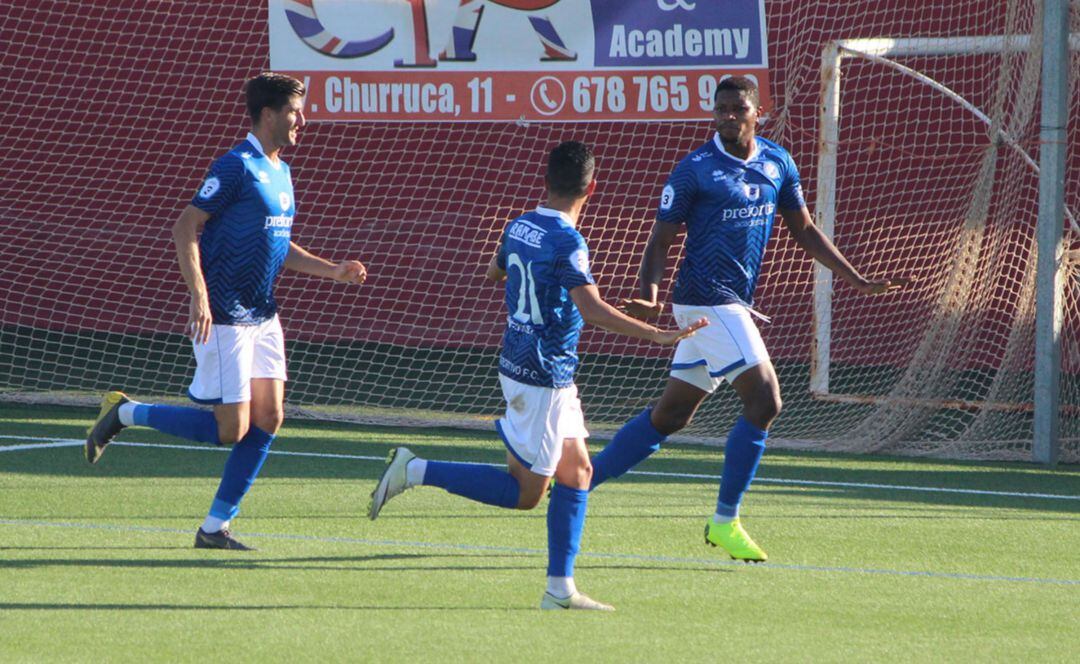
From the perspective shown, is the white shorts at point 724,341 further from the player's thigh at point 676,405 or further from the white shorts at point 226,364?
the white shorts at point 226,364

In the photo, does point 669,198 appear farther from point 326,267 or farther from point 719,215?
point 326,267

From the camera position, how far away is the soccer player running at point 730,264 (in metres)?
7.08

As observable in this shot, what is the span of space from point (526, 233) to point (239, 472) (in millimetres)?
1890

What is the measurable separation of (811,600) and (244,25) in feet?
36.0

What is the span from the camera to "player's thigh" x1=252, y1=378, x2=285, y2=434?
6984mm

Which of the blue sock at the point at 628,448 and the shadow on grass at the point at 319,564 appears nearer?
the shadow on grass at the point at 319,564

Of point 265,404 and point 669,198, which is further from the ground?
point 669,198

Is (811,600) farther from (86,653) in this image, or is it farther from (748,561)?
(86,653)

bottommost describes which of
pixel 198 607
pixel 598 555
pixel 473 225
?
pixel 598 555

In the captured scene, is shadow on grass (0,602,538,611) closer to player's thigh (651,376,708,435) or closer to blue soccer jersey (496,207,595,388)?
blue soccer jersey (496,207,595,388)

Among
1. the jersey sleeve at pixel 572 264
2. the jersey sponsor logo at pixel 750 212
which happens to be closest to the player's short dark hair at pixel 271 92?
the jersey sleeve at pixel 572 264

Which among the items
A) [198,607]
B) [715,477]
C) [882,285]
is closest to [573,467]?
[198,607]

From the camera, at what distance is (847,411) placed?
39.3ft

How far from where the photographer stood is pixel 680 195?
7.17m
